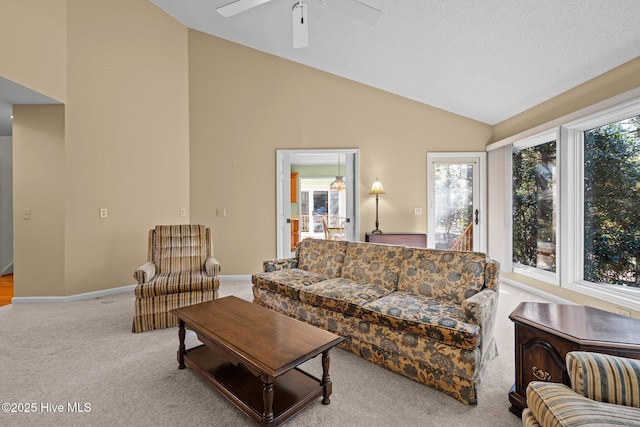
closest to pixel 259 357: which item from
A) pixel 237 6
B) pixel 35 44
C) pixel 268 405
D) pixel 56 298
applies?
pixel 268 405

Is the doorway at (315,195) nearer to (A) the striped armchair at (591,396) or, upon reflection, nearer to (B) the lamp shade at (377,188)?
(B) the lamp shade at (377,188)

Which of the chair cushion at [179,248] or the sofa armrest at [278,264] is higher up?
the chair cushion at [179,248]

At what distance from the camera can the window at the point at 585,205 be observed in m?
2.69

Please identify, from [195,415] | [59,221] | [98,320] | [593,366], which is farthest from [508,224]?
[59,221]

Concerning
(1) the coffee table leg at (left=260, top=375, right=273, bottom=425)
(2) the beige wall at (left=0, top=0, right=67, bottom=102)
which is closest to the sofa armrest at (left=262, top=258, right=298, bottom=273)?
(1) the coffee table leg at (left=260, top=375, right=273, bottom=425)

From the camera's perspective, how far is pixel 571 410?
38.3 inches

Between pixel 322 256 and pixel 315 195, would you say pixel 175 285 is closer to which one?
pixel 322 256

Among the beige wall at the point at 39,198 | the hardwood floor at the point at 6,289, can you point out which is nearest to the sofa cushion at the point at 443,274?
the beige wall at the point at 39,198

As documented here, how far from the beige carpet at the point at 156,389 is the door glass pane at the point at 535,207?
1.73 meters

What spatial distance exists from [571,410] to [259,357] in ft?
4.10

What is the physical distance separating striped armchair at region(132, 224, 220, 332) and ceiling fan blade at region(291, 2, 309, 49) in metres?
2.35

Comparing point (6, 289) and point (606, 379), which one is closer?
point (606, 379)

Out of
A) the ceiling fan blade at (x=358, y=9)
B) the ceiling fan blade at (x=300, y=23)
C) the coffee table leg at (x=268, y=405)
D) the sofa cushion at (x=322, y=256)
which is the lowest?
the coffee table leg at (x=268, y=405)

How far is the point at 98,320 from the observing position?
2.86 m
